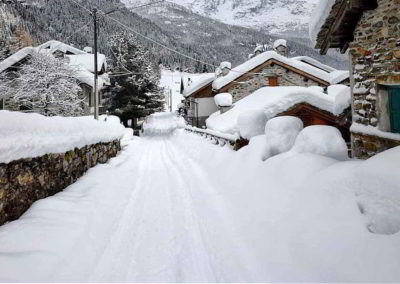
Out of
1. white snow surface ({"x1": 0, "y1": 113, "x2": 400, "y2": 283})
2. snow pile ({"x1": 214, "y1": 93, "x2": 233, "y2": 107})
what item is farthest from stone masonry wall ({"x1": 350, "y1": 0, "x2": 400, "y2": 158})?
snow pile ({"x1": 214, "y1": 93, "x2": 233, "y2": 107})

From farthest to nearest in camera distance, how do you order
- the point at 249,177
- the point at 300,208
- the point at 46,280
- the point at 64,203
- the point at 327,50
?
the point at 327,50 → the point at 249,177 → the point at 64,203 → the point at 300,208 → the point at 46,280

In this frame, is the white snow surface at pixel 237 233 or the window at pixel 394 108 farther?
the window at pixel 394 108

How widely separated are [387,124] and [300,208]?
10.1ft

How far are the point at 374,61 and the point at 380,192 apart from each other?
13.4 feet

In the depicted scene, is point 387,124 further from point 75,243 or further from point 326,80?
point 326,80

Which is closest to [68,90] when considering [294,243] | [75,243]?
[75,243]

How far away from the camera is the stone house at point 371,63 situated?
6.47 meters

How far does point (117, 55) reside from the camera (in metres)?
38.2

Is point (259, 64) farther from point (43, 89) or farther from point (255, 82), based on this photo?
point (43, 89)

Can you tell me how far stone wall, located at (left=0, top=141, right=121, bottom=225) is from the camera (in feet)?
16.2

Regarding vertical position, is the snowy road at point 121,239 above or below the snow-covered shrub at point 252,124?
below

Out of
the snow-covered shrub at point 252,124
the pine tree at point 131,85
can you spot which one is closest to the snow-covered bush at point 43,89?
the pine tree at point 131,85

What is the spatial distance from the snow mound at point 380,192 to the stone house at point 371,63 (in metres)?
2.37

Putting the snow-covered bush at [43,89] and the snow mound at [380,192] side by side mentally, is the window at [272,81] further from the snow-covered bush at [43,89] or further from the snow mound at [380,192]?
the snow mound at [380,192]
